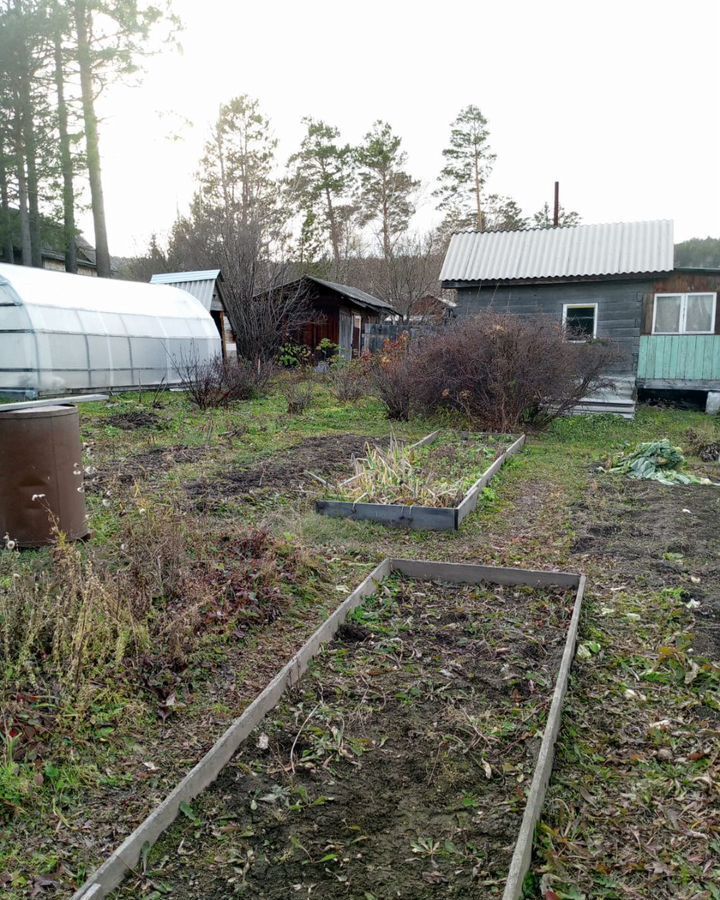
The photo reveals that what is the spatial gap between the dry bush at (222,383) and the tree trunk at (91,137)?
10.7 m

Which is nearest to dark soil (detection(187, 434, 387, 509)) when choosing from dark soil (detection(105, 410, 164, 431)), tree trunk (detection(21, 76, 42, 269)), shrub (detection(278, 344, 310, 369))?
dark soil (detection(105, 410, 164, 431))

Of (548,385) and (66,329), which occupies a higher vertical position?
(66,329)

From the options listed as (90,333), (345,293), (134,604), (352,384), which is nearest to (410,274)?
(345,293)

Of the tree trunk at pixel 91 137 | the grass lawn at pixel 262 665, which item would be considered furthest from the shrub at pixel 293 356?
the grass lawn at pixel 262 665

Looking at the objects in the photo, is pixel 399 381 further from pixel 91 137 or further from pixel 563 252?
pixel 91 137

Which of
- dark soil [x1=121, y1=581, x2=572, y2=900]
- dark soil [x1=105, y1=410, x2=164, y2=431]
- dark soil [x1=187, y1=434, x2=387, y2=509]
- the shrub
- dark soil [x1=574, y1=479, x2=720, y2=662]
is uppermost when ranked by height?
the shrub

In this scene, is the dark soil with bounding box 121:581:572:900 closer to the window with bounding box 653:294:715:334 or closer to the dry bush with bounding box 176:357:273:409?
the dry bush with bounding box 176:357:273:409

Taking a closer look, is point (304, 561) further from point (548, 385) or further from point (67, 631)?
point (548, 385)

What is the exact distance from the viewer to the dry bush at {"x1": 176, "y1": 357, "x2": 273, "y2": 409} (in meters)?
14.0

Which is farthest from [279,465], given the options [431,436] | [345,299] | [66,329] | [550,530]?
[345,299]

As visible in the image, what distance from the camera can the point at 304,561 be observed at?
4.80 meters

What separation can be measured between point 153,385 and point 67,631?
15.0 m

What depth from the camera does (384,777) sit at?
277 cm

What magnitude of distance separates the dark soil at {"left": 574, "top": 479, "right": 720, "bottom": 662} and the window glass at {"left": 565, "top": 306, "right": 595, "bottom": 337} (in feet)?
30.4
